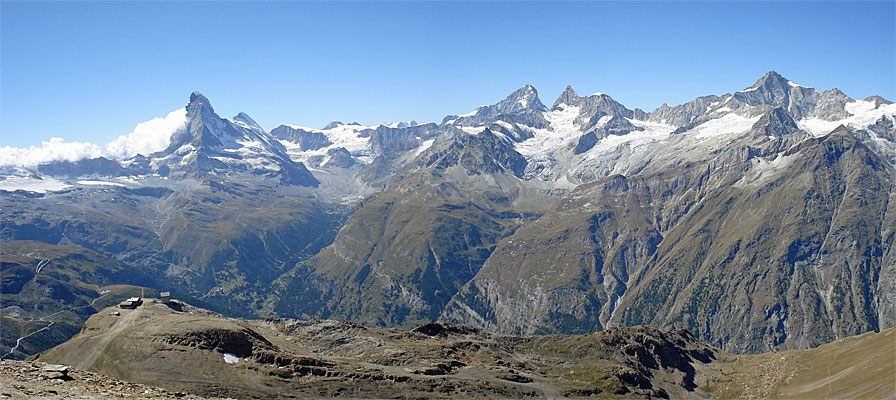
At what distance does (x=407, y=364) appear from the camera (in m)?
119

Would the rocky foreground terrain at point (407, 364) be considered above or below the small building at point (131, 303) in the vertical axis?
below

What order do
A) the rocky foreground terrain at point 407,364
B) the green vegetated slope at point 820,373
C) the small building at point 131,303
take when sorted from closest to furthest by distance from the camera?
1. the rocky foreground terrain at point 407,364
2. the green vegetated slope at point 820,373
3. the small building at point 131,303

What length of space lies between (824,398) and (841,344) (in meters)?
56.2

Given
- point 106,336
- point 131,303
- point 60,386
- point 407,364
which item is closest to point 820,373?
point 407,364

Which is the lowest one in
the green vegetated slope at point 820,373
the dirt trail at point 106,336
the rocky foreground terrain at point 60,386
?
the green vegetated slope at point 820,373

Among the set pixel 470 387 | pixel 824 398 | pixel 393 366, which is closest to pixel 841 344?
pixel 824 398

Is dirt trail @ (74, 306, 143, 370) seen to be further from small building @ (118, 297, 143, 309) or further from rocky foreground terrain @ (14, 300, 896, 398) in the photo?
small building @ (118, 297, 143, 309)

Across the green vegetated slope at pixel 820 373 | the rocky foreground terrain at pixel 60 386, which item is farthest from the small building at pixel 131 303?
the green vegetated slope at pixel 820 373

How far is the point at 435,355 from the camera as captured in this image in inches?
5069

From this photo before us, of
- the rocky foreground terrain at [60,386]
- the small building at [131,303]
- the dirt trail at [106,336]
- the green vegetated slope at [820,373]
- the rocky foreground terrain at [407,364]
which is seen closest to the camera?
the rocky foreground terrain at [60,386]

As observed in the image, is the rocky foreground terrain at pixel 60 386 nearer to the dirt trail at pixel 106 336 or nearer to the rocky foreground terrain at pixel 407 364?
the rocky foreground terrain at pixel 407 364

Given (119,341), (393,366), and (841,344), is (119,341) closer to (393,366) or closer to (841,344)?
(393,366)

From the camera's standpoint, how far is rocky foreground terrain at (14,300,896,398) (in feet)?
313

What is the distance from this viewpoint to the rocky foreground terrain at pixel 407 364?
95438 mm
